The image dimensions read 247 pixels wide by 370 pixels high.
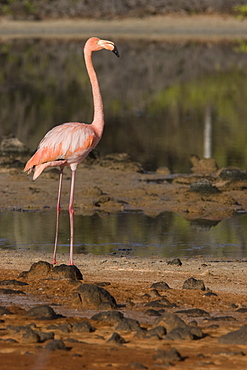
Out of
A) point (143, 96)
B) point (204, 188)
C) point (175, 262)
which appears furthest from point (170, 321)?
point (143, 96)

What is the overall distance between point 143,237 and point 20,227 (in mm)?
1549

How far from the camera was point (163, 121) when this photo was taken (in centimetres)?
2383

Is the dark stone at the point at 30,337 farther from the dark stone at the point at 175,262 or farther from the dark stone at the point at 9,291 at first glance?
the dark stone at the point at 175,262

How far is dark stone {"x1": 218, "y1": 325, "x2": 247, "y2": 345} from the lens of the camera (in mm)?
6160

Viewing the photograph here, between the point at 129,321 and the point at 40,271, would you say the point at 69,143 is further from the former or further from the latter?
the point at 129,321

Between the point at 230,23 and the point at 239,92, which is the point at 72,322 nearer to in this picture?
the point at 239,92

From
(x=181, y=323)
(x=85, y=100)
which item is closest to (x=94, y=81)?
(x=181, y=323)

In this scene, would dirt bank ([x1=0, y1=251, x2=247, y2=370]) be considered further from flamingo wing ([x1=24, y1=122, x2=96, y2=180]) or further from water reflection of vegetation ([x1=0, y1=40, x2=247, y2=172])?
water reflection of vegetation ([x1=0, y1=40, x2=247, y2=172])

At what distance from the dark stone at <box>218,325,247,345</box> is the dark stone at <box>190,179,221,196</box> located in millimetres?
7273

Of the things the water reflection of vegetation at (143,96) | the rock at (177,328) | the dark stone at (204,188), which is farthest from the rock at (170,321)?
the water reflection of vegetation at (143,96)

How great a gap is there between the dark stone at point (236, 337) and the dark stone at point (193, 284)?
5.37ft

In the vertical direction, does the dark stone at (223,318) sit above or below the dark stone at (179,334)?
above

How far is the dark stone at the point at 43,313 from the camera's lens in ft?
22.1

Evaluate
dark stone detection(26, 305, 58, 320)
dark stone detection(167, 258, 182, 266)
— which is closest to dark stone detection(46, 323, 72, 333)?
dark stone detection(26, 305, 58, 320)
